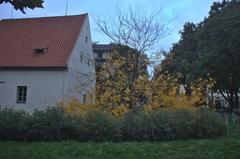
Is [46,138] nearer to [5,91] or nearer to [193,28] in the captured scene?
[5,91]

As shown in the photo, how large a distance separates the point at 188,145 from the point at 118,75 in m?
8.21

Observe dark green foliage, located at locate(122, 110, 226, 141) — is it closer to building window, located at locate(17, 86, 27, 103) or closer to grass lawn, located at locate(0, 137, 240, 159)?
grass lawn, located at locate(0, 137, 240, 159)

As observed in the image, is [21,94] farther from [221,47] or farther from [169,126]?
[169,126]

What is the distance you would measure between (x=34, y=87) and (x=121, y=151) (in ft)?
92.9

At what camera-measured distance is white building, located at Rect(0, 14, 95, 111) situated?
1516 inches

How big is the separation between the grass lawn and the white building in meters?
23.7

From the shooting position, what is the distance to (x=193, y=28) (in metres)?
46.7

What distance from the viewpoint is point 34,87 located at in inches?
1540

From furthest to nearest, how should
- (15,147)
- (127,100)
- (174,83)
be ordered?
(174,83), (127,100), (15,147)

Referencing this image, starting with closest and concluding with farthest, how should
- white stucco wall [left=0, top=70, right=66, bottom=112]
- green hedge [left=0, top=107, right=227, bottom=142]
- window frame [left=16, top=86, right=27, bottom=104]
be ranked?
1. green hedge [left=0, top=107, right=227, bottom=142]
2. white stucco wall [left=0, top=70, right=66, bottom=112]
3. window frame [left=16, top=86, right=27, bottom=104]

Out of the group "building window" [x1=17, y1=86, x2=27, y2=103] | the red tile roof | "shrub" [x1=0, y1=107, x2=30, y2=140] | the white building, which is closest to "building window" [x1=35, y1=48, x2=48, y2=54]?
the white building

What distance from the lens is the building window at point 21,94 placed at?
1561 inches

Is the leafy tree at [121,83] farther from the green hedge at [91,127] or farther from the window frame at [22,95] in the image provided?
the window frame at [22,95]

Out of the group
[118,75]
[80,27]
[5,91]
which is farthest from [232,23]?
[5,91]
